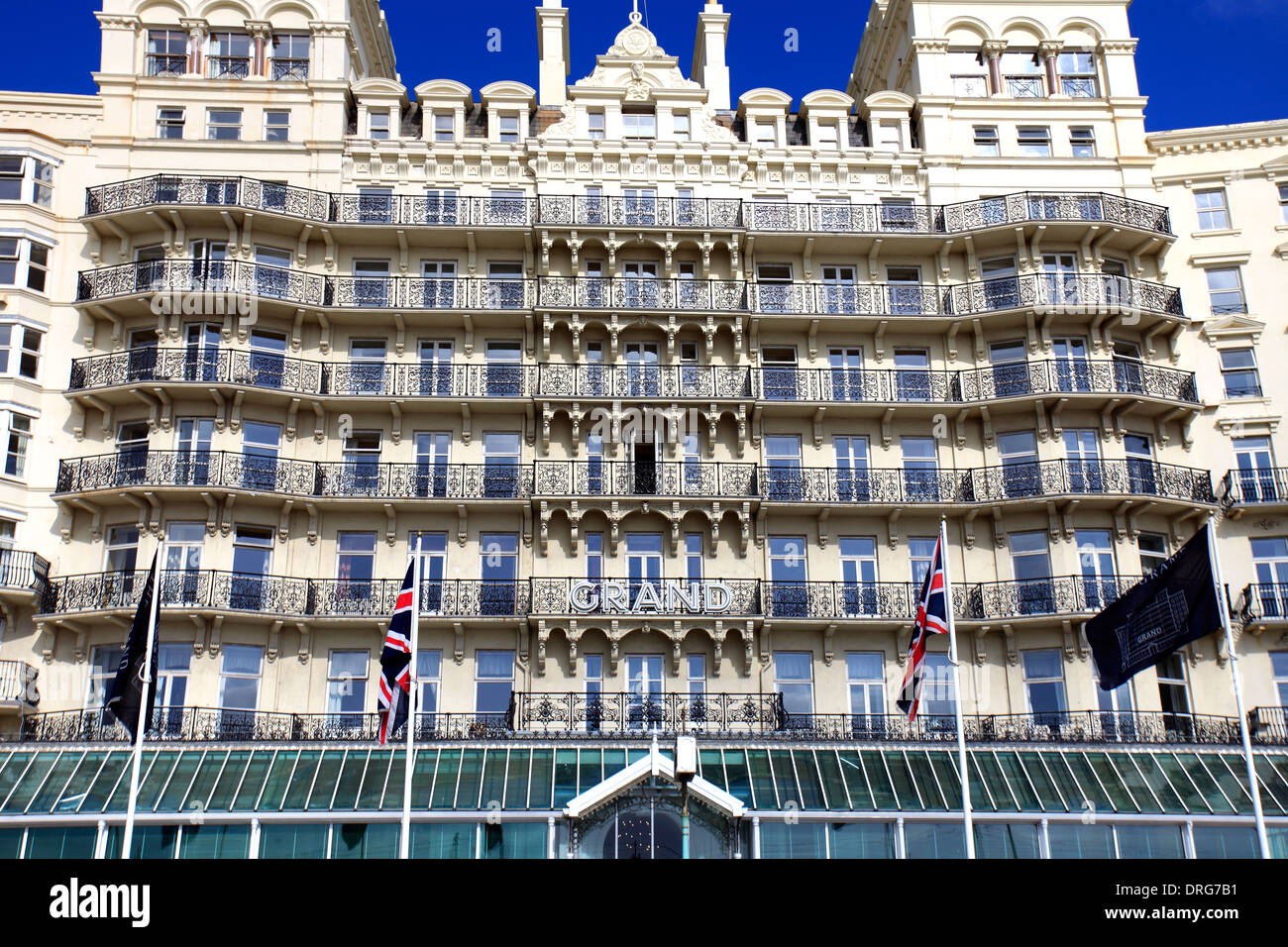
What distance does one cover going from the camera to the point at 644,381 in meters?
35.1

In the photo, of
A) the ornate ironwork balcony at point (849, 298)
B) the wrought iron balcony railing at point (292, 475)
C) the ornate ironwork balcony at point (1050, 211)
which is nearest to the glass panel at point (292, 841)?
the wrought iron balcony railing at point (292, 475)

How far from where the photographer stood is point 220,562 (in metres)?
32.4

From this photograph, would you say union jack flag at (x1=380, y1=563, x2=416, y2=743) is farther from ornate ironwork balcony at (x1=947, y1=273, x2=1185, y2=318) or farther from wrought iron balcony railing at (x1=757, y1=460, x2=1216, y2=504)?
ornate ironwork balcony at (x1=947, y1=273, x2=1185, y2=318)

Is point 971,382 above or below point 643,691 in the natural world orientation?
above

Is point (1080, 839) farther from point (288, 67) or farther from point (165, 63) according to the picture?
point (165, 63)

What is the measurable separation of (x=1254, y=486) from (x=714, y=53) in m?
22.5

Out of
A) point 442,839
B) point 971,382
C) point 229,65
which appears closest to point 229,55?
point 229,65

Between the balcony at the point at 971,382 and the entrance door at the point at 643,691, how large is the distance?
835cm

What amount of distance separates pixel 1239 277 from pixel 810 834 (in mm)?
22757

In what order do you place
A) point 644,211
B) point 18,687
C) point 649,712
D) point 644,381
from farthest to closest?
point 644,211, point 644,381, point 649,712, point 18,687

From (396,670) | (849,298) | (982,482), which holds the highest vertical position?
(849,298)

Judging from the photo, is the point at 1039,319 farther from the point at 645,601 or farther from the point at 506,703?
the point at 506,703
